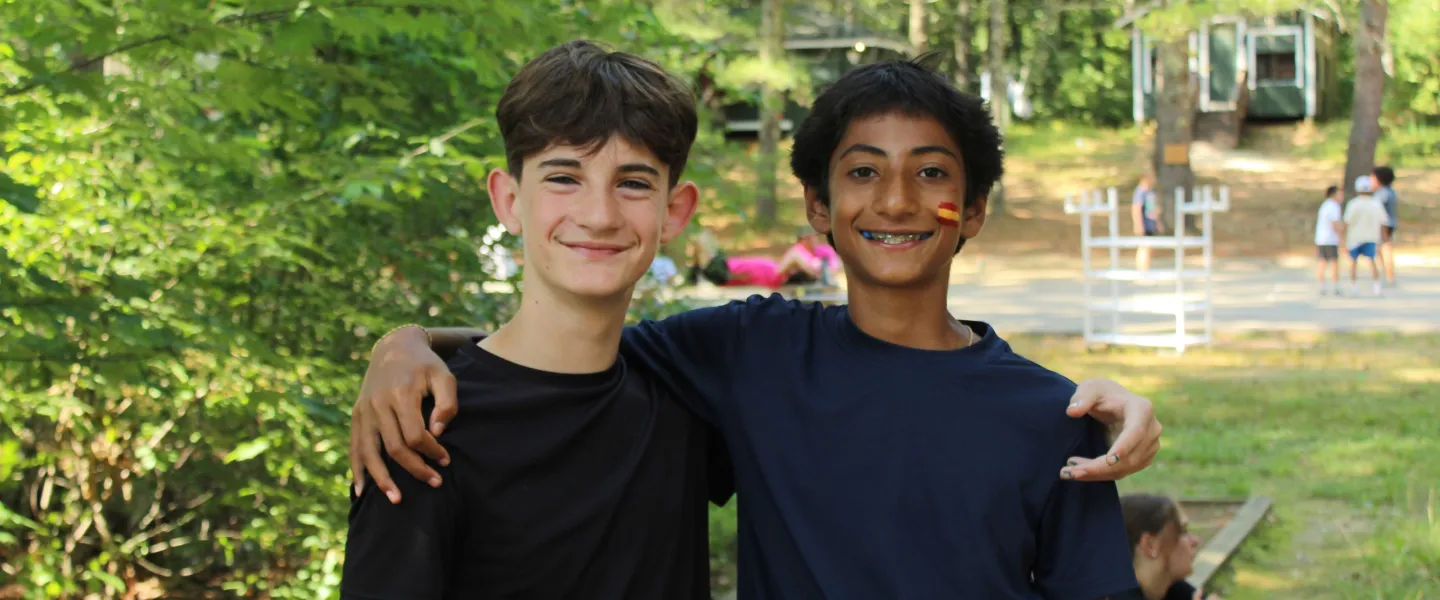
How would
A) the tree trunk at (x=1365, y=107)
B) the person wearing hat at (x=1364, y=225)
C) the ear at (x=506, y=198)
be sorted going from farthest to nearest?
1. the tree trunk at (x=1365, y=107)
2. the person wearing hat at (x=1364, y=225)
3. the ear at (x=506, y=198)

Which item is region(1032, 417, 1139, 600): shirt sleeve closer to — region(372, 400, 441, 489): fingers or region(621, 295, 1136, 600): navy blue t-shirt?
region(621, 295, 1136, 600): navy blue t-shirt

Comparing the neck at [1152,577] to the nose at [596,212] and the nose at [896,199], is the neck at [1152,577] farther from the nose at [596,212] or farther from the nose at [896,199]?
the nose at [596,212]

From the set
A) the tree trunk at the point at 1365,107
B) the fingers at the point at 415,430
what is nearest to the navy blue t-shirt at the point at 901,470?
the fingers at the point at 415,430

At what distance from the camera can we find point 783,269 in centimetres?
1773

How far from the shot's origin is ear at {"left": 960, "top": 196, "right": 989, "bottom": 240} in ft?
8.63

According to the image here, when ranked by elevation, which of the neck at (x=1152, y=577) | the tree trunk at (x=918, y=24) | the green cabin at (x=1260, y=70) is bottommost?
the neck at (x=1152, y=577)

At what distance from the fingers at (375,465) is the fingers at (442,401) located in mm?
74

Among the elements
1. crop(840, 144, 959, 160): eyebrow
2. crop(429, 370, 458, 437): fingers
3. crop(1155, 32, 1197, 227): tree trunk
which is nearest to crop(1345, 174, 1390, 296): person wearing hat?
crop(1155, 32, 1197, 227): tree trunk

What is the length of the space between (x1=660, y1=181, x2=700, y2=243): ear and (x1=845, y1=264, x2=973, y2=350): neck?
32 cm

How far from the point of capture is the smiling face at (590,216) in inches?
89.7

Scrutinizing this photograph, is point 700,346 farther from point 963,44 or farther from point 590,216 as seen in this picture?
point 963,44

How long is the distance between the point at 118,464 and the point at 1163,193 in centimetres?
2228

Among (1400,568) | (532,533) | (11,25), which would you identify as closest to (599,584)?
(532,533)

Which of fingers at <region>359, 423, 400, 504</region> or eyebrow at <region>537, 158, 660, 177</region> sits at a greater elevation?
eyebrow at <region>537, 158, 660, 177</region>
